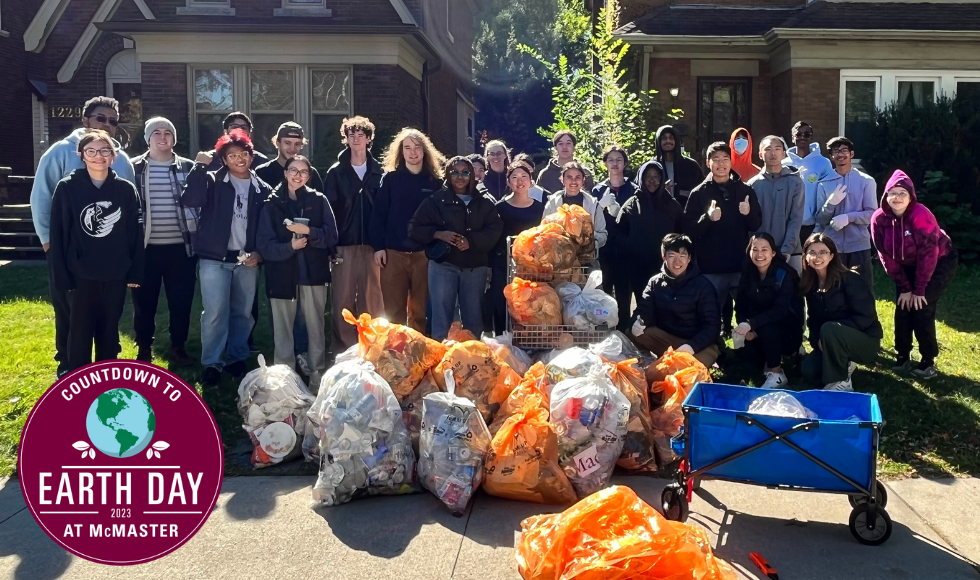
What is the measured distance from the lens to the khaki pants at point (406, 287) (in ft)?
22.1

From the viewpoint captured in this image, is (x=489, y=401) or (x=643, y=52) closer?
(x=489, y=401)

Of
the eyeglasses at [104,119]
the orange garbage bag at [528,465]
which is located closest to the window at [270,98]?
the eyeglasses at [104,119]

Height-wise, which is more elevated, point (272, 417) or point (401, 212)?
point (401, 212)

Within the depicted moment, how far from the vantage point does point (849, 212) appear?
685cm

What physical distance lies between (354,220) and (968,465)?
185 inches

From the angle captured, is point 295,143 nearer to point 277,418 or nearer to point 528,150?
point 277,418

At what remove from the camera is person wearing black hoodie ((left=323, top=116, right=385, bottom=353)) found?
22.0ft

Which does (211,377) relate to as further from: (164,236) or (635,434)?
(635,434)

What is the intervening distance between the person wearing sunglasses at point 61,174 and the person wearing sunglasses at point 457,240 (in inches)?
91.7

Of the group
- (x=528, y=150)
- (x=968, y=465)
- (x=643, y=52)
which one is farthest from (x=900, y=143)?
(x=528, y=150)

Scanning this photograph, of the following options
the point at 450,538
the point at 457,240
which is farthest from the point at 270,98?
the point at 450,538

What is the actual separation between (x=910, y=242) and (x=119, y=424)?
563cm

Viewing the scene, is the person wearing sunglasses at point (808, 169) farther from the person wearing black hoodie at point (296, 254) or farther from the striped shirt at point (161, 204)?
the striped shirt at point (161, 204)

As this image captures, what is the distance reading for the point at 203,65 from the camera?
14.1 m
